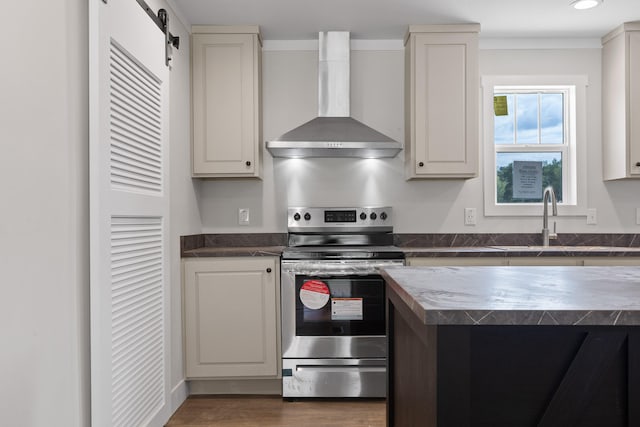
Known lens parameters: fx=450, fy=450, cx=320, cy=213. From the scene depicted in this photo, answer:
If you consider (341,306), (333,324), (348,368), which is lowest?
(348,368)

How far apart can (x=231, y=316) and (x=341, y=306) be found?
27.2 inches

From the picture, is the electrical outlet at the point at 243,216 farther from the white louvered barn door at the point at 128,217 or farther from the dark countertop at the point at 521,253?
the dark countertop at the point at 521,253

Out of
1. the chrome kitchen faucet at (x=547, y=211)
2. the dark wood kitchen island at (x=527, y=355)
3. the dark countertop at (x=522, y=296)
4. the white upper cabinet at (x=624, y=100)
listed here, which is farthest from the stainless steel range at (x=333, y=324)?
the white upper cabinet at (x=624, y=100)

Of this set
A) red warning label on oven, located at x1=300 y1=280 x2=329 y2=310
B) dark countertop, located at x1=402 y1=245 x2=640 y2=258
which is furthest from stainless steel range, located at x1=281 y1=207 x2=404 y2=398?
dark countertop, located at x1=402 y1=245 x2=640 y2=258

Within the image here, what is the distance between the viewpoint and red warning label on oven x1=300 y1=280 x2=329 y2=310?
2.76 metres

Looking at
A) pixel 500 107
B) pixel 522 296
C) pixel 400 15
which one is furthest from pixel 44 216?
pixel 500 107

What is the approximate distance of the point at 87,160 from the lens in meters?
1.63

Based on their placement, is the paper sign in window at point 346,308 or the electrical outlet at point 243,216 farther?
the electrical outlet at point 243,216

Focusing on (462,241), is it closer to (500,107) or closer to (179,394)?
(500,107)

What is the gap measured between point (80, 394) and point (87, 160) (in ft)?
2.71

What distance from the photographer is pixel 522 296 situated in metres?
1.09

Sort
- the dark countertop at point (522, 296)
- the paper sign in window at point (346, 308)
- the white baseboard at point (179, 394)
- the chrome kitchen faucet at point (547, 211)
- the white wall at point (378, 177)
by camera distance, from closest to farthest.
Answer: the dark countertop at point (522, 296) → the white baseboard at point (179, 394) → the paper sign in window at point (346, 308) → the chrome kitchen faucet at point (547, 211) → the white wall at point (378, 177)

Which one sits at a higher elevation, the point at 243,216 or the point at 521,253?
the point at 243,216

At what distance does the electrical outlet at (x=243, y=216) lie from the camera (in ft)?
11.1
